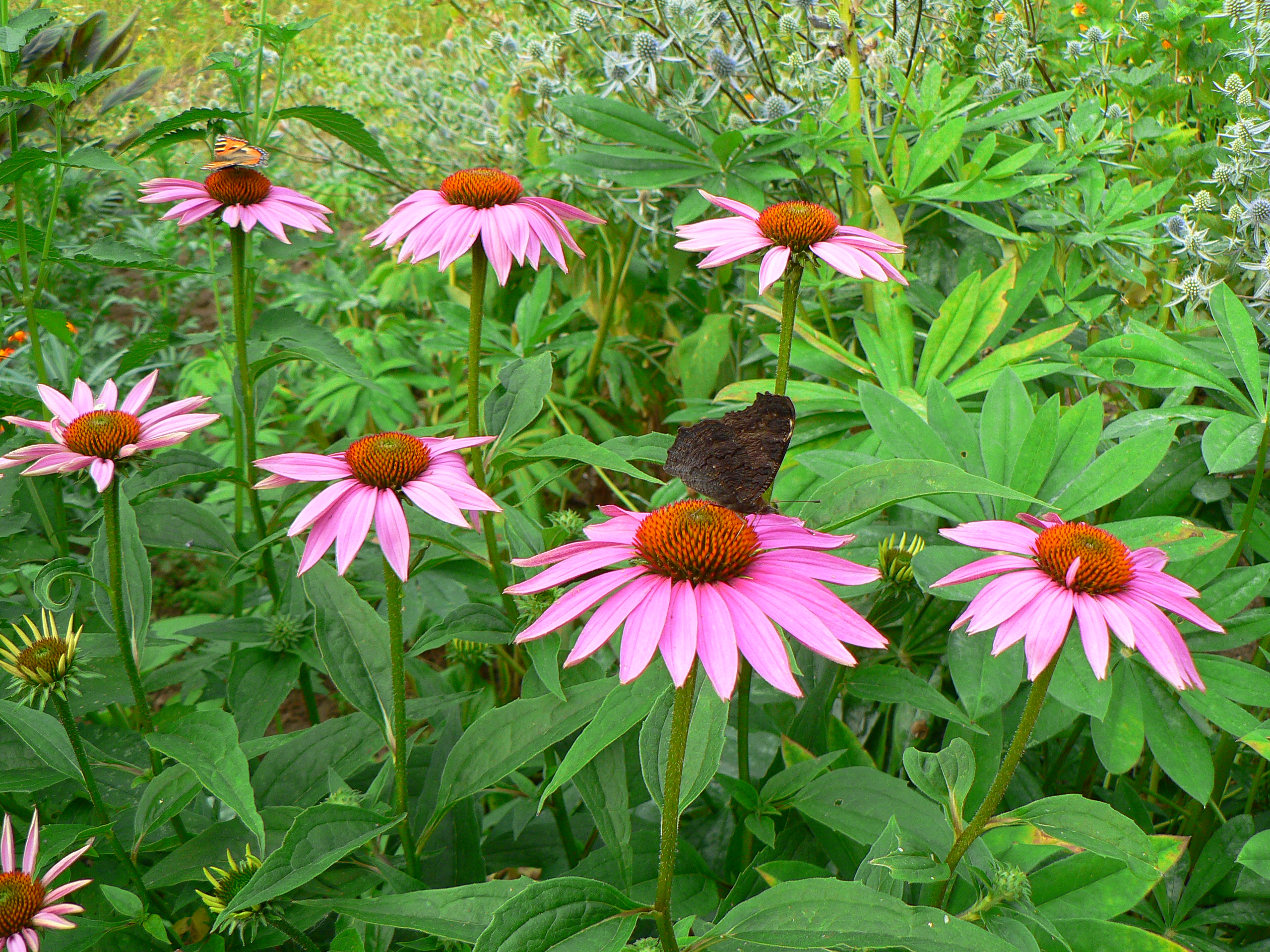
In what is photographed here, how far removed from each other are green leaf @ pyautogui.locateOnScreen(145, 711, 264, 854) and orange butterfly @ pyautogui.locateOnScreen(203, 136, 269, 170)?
2.47 ft

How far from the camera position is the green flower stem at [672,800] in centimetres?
73

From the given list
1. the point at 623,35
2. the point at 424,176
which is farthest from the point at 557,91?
the point at 424,176

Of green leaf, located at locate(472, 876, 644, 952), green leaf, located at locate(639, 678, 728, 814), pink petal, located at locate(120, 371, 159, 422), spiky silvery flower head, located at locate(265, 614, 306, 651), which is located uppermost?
pink petal, located at locate(120, 371, 159, 422)

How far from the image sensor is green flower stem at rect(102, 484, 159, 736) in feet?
3.24

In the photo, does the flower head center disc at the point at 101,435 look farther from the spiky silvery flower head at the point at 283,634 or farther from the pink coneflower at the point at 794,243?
the pink coneflower at the point at 794,243

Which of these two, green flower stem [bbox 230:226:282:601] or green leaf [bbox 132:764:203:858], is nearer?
green leaf [bbox 132:764:203:858]

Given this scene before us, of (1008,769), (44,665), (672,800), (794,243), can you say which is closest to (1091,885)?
(1008,769)

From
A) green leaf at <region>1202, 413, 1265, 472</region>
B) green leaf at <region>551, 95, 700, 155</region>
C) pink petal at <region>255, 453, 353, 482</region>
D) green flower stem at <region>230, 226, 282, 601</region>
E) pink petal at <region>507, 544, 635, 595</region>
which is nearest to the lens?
pink petal at <region>507, 544, 635, 595</region>

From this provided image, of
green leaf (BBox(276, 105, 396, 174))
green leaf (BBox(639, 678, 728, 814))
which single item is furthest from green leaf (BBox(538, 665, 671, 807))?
green leaf (BBox(276, 105, 396, 174))

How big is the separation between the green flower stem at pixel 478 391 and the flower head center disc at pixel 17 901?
569mm

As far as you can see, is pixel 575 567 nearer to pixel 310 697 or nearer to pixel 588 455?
pixel 588 455

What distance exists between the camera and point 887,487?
0.86 m

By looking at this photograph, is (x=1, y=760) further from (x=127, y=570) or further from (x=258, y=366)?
(x=258, y=366)

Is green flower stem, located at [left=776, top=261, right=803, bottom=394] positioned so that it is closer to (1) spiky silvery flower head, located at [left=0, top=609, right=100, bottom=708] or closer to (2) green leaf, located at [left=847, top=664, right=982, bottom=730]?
(2) green leaf, located at [left=847, top=664, right=982, bottom=730]
